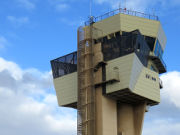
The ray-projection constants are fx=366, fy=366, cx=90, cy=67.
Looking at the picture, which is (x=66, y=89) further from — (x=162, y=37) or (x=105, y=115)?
(x=162, y=37)

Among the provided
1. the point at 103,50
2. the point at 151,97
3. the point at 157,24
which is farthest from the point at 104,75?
the point at 157,24

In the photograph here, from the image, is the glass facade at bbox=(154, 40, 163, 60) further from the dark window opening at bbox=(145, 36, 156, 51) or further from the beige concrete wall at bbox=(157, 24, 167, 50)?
the dark window opening at bbox=(145, 36, 156, 51)

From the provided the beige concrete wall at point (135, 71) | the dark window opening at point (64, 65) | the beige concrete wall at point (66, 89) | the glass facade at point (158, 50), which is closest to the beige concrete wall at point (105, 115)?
the beige concrete wall at point (66, 89)

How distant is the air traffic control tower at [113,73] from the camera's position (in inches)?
1981

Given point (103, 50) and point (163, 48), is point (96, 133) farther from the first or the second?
point (163, 48)

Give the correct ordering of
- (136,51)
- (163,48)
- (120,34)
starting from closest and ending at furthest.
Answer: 1. (136,51)
2. (120,34)
3. (163,48)

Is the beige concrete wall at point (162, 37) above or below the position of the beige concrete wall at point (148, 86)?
above

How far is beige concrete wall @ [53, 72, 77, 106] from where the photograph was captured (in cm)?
5541

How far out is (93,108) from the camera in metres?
51.5

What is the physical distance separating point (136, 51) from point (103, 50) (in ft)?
17.6

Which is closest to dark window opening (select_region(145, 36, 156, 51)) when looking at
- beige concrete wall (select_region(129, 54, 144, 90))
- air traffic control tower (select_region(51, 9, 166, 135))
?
air traffic control tower (select_region(51, 9, 166, 135))

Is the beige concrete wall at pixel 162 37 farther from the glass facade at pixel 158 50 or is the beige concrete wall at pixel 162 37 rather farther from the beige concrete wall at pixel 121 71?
the beige concrete wall at pixel 121 71

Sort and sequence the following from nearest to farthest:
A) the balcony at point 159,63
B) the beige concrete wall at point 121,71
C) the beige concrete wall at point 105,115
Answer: the beige concrete wall at point 121,71
the beige concrete wall at point 105,115
the balcony at point 159,63

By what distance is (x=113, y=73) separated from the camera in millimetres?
50625
